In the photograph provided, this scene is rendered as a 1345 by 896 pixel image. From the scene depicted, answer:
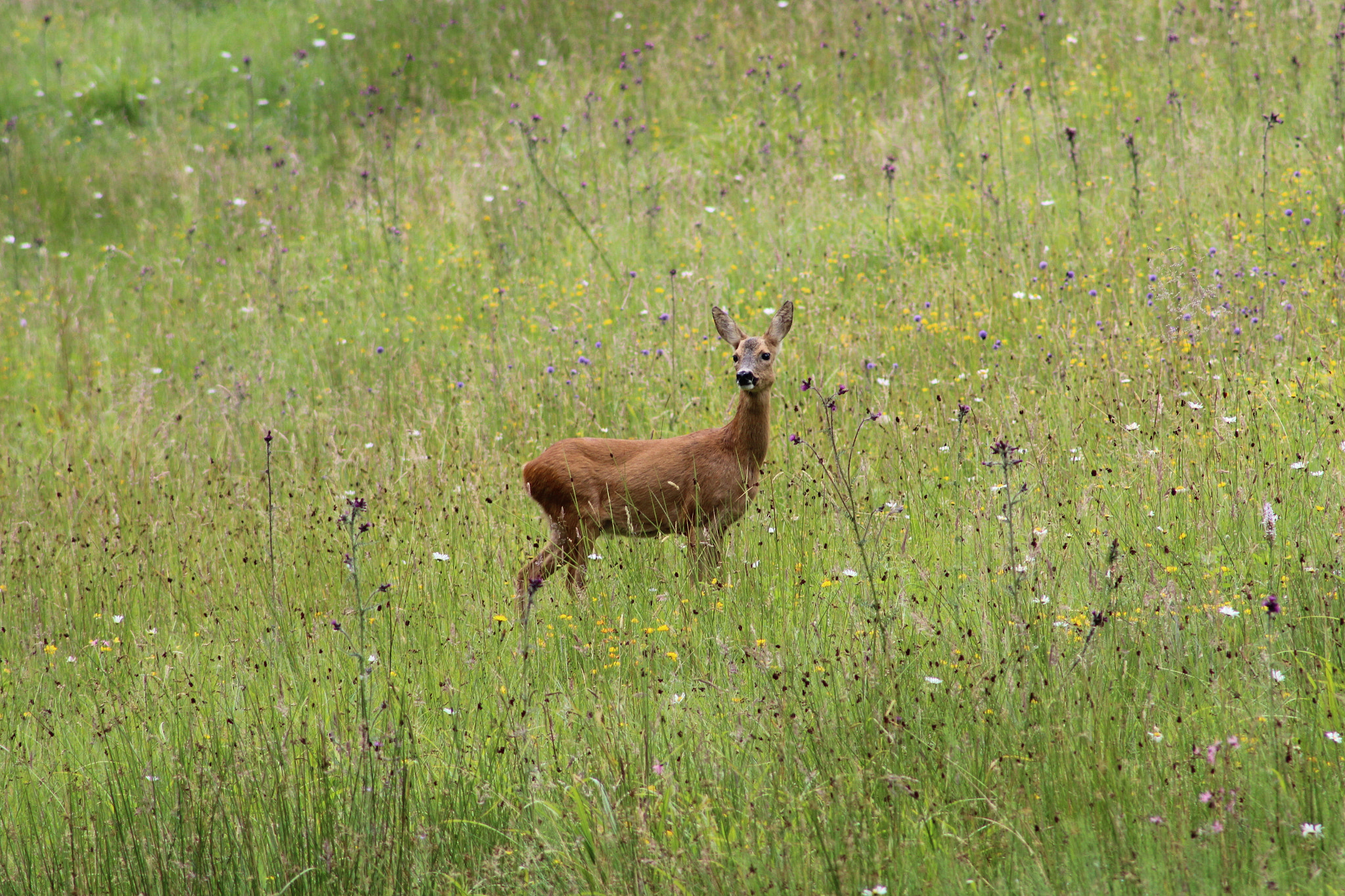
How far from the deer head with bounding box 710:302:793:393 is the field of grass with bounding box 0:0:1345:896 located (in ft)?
1.89

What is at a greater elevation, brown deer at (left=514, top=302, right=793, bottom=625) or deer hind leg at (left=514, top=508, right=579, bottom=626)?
brown deer at (left=514, top=302, right=793, bottom=625)

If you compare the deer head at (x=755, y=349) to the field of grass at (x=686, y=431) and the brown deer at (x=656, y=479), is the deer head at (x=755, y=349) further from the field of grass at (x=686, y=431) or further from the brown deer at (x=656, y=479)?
the field of grass at (x=686, y=431)

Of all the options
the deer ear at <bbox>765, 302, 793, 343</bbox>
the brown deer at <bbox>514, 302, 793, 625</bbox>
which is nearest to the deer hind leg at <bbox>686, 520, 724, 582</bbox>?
the brown deer at <bbox>514, 302, 793, 625</bbox>

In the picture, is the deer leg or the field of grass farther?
the deer leg

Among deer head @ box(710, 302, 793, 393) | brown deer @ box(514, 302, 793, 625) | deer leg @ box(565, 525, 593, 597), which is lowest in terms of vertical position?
deer leg @ box(565, 525, 593, 597)

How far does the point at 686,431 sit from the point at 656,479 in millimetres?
1490

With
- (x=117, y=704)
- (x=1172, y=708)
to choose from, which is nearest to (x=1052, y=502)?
(x=1172, y=708)

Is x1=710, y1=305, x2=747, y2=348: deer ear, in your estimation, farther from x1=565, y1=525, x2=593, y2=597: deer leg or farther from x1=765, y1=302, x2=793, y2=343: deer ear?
x1=565, y1=525, x2=593, y2=597: deer leg

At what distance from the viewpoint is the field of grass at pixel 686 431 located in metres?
3.35

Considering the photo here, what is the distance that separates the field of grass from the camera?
132 inches

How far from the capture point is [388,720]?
163 inches

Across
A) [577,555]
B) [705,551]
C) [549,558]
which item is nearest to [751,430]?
[705,551]

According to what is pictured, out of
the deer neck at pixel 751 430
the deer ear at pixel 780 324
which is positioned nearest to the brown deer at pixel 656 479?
the deer neck at pixel 751 430

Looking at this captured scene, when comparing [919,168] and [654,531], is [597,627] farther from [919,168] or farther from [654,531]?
[919,168]
